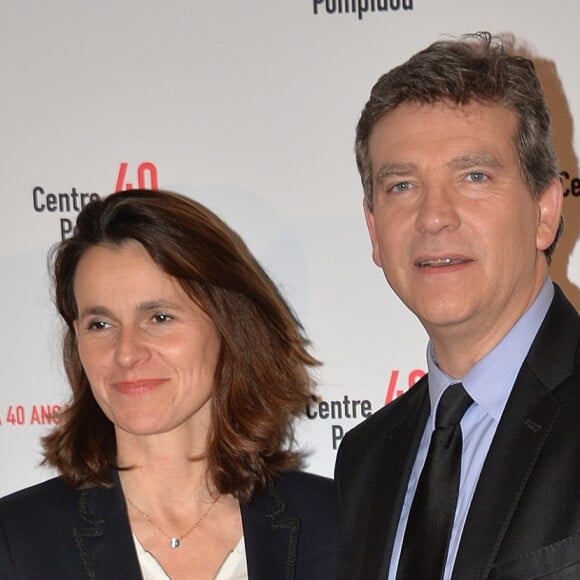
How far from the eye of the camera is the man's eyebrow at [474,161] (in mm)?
2348

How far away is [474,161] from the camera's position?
2.35 metres

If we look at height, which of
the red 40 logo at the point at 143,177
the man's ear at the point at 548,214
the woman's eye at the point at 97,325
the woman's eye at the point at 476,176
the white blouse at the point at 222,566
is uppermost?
the red 40 logo at the point at 143,177

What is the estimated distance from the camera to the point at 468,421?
2.37m

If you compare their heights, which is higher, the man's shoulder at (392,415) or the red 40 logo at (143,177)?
the red 40 logo at (143,177)

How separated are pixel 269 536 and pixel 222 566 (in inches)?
5.4

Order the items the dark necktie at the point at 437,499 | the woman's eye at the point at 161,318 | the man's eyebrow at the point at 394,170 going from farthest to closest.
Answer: the woman's eye at the point at 161,318
the man's eyebrow at the point at 394,170
the dark necktie at the point at 437,499

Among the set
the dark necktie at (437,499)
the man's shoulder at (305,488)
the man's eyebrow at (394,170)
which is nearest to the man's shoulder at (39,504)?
the man's shoulder at (305,488)

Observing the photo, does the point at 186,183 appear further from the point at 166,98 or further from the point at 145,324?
the point at 145,324

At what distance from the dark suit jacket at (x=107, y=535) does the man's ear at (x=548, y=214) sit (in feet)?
3.08

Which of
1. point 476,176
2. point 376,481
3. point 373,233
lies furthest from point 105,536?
point 476,176

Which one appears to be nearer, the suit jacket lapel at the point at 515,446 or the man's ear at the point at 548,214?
the suit jacket lapel at the point at 515,446

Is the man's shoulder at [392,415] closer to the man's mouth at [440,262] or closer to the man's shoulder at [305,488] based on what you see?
the man's shoulder at [305,488]

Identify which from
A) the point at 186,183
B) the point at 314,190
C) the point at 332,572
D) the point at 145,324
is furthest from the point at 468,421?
the point at 186,183

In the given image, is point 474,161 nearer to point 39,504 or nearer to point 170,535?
point 170,535
